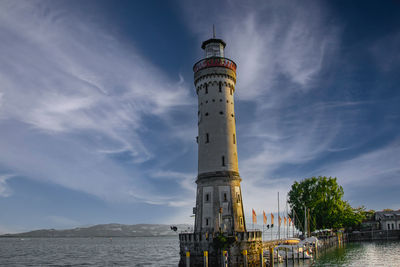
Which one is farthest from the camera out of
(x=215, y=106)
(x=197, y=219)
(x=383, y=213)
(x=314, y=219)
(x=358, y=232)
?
(x=383, y=213)

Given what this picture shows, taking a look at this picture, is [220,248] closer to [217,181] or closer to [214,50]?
[217,181]

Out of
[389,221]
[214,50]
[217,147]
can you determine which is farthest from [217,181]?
[389,221]

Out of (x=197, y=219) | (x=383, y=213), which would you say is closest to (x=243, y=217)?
(x=197, y=219)

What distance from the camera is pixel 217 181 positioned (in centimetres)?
4556

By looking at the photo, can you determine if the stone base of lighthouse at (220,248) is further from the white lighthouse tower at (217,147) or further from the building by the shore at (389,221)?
the building by the shore at (389,221)

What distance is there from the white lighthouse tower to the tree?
4762 cm

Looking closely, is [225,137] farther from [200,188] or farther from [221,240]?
[221,240]

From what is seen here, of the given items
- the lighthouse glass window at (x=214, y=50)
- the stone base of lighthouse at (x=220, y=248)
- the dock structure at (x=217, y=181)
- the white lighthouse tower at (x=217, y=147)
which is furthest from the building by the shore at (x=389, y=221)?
the lighthouse glass window at (x=214, y=50)

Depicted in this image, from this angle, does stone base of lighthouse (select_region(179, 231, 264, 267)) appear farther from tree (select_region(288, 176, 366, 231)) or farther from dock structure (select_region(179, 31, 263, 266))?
tree (select_region(288, 176, 366, 231))

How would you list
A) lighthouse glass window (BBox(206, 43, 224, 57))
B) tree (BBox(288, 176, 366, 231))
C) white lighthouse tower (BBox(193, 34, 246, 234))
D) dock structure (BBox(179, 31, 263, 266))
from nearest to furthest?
dock structure (BBox(179, 31, 263, 266)), white lighthouse tower (BBox(193, 34, 246, 234)), lighthouse glass window (BBox(206, 43, 224, 57)), tree (BBox(288, 176, 366, 231))

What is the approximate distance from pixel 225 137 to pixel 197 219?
12.3 m

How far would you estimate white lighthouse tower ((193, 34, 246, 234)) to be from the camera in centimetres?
4437

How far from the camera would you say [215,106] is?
48656 millimetres

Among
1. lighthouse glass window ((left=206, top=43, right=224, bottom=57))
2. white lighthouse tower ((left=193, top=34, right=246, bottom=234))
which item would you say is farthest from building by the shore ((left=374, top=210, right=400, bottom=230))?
lighthouse glass window ((left=206, top=43, right=224, bottom=57))
